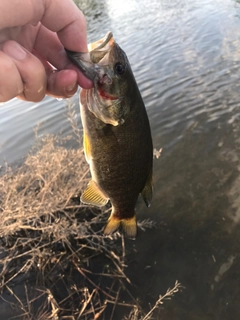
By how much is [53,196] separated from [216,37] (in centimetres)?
1012

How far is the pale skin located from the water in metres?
4.04

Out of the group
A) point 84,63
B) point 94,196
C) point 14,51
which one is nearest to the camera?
point 14,51

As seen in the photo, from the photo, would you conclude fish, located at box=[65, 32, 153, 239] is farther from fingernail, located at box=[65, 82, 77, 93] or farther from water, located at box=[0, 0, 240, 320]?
water, located at box=[0, 0, 240, 320]

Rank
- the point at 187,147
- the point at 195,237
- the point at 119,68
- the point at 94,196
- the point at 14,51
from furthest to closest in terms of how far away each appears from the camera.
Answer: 1. the point at 187,147
2. the point at 195,237
3. the point at 94,196
4. the point at 119,68
5. the point at 14,51

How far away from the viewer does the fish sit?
196 centimetres

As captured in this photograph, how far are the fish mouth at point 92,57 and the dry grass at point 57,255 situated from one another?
3704 mm

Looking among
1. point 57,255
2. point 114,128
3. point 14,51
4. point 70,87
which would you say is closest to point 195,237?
point 57,255

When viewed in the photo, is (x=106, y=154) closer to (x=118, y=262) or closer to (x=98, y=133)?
(x=98, y=133)

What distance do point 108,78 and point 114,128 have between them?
0.33m

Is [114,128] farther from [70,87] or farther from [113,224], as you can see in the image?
[113,224]

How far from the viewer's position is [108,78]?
6.54ft

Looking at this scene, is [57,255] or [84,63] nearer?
[84,63]

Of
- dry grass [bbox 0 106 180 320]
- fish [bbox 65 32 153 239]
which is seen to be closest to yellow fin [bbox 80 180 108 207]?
fish [bbox 65 32 153 239]

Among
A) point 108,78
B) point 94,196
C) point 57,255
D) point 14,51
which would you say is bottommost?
point 57,255
